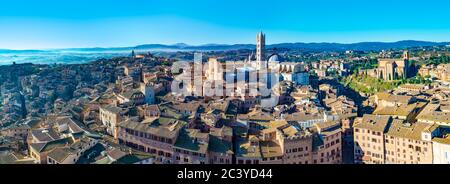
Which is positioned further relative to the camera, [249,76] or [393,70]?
[393,70]

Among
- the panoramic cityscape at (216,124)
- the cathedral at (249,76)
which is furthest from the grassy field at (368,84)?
the cathedral at (249,76)

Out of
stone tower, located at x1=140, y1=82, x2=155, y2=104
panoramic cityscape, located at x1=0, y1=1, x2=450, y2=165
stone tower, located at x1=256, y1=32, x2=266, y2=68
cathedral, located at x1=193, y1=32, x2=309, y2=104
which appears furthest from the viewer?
stone tower, located at x1=256, y1=32, x2=266, y2=68

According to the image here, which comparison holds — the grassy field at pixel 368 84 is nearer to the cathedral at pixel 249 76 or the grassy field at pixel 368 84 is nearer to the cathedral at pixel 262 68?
the cathedral at pixel 262 68


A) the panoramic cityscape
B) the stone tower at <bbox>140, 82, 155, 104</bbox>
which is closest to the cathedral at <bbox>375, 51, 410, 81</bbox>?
the panoramic cityscape

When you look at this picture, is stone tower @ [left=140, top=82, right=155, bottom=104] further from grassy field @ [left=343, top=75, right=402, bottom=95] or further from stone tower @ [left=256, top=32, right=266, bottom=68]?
stone tower @ [left=256, top=32, right=266, bottom=68]

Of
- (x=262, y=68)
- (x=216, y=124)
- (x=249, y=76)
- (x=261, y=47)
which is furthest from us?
(x=261, y=47)

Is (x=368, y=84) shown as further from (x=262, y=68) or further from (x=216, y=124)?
(x=216, y=124)

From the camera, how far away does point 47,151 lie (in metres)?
8.83

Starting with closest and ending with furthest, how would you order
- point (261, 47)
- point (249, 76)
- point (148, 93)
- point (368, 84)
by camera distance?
point (148, 93) → point (249, 76) → point (368, 84) → point (261, 47)

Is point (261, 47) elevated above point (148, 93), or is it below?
above

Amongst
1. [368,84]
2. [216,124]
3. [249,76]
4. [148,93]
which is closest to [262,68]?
[249,76]

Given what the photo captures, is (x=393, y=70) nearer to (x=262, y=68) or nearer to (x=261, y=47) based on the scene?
(x=261, y=47)

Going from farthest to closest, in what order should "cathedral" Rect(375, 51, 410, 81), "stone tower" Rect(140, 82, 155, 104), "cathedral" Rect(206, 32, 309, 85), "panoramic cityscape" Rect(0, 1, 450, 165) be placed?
→ "cathedral" Rect(375, 51, 410, 81) → "cathedral" Rect(206, 32, 309, 85) → "stone tower" Rect(140, 82, 155, 104) → "panoramic cityscape" Rect(0, 1, 450, 165)
